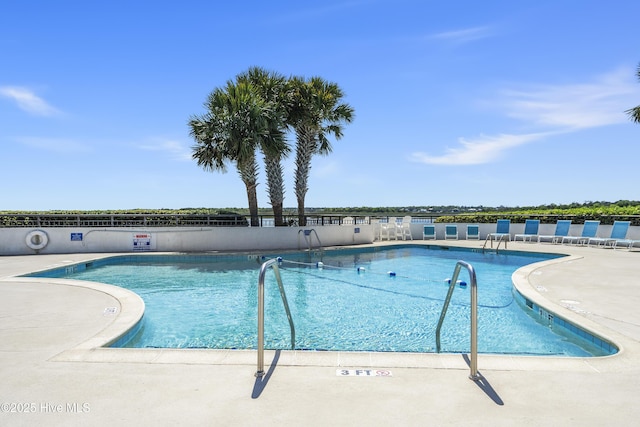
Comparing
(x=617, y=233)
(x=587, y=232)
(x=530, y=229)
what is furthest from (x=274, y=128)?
(x=617, y=233)

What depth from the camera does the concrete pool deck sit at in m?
2.74

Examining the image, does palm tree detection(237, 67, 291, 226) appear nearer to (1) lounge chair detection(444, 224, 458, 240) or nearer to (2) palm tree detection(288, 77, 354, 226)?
(2) palm tree detection(288, 77, 354, 226)

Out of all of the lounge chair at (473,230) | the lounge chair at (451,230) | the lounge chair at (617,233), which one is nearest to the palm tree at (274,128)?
the lounge chair at (451,230)

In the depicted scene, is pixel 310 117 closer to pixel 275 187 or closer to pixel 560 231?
pixel 275 187

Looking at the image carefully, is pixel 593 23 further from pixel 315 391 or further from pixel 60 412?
pixel 60 412

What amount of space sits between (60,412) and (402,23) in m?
11.7

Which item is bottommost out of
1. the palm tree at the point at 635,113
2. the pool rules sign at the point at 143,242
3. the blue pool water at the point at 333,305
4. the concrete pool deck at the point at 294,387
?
the blue pool water at the point at 333,305

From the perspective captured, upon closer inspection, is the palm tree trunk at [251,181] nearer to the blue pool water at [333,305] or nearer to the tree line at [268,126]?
the tree line at [268,126]

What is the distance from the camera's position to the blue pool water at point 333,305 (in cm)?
570

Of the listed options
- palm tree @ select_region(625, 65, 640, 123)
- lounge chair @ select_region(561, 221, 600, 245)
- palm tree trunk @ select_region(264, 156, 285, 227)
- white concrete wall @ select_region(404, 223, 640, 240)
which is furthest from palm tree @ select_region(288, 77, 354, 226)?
palm tree @ select_region(625, 65, 640, 123)

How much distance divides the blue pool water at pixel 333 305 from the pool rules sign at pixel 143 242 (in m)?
1.02

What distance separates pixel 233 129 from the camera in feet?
48.6

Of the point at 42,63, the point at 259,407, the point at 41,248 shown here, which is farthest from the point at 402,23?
the point at 41,248

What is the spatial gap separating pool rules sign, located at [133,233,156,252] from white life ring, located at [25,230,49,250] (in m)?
2.90
